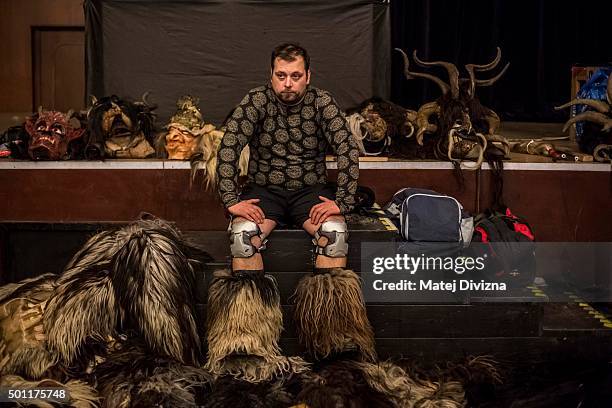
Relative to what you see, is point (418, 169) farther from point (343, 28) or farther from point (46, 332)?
point (46, 332)

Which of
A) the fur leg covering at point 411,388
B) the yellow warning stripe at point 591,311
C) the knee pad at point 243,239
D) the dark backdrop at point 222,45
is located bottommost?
the fur leg covering at point 411,388

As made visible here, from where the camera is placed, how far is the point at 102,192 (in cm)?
494

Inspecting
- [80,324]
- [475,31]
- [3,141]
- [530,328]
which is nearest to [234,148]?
[80,324]

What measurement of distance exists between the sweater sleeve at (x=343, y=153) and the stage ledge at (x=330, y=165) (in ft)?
3.20

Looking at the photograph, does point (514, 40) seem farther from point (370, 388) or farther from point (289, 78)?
point (370, 388)

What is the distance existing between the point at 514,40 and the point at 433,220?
19.4 feet

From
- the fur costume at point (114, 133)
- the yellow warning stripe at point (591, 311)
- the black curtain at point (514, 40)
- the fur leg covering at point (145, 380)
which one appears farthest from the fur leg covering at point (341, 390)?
the black curtain at point (514, 40)

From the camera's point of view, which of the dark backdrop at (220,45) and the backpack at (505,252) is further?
the dark backdrop at (220,45)

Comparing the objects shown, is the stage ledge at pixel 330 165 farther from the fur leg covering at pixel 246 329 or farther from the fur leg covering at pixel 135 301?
the fur leg covering at pixel 246 329

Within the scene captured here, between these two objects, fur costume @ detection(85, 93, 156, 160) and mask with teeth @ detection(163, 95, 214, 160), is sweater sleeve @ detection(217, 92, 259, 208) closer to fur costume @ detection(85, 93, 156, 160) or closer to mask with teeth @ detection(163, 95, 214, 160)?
mask with teeth @ detection(163, 95, 214, 160)

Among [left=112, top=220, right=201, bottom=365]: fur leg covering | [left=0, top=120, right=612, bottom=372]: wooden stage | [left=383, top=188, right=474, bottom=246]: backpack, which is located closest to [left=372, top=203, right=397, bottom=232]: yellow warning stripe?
[left=383, top=188, right=474, bottom=246]: backpack

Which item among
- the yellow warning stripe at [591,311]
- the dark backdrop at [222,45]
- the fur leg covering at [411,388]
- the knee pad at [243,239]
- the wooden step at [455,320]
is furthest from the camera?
the dark backdrop at [222,45]

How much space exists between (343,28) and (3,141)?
2403 millimetres

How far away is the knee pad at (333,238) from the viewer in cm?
375
